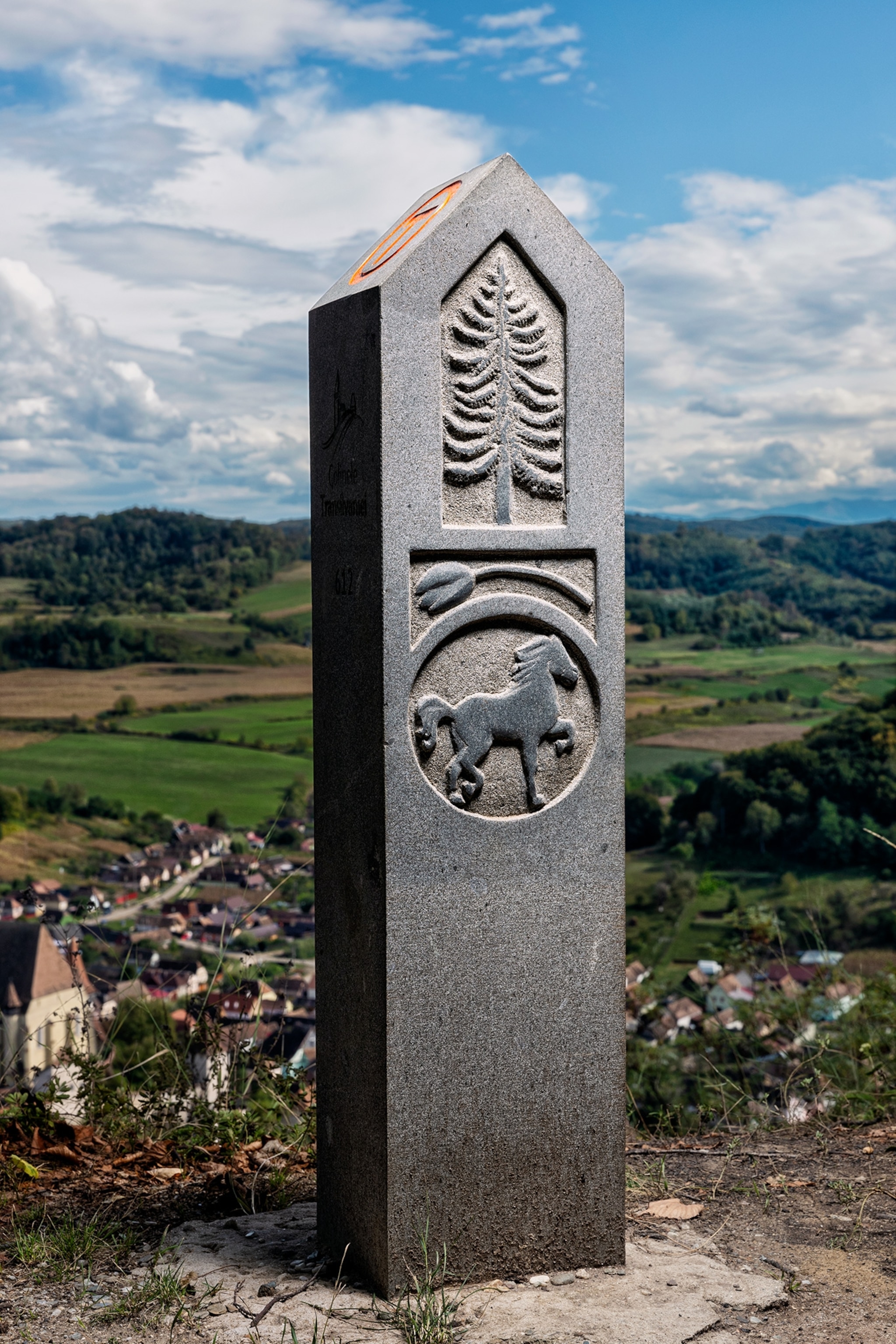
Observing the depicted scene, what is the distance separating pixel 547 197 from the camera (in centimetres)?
355

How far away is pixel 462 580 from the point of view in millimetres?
3377

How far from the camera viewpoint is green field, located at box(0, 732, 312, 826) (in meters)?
16.0

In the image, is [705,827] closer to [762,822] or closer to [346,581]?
[762,822]

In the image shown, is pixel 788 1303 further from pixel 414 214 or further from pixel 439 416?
pixel 414 214

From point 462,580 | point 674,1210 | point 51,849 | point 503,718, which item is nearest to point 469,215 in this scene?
point 462,580

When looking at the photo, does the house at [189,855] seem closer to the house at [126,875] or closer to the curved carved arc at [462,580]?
the house at [126,875]

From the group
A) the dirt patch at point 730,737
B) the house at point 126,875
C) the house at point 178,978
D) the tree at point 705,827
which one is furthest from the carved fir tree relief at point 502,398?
the dirt patch at point 730,737

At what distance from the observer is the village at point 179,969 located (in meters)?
4.75

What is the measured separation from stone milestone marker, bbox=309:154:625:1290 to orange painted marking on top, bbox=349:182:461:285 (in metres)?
0.02

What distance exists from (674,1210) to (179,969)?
2512mm

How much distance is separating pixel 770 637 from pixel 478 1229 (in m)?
21.3

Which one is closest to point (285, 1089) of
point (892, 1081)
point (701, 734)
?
point (892, 1081)

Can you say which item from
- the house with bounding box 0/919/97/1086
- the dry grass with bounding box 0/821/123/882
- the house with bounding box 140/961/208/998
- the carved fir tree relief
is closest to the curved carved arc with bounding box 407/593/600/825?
the carved fir tree relief

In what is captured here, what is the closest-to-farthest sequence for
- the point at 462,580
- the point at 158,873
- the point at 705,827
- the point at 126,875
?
the point at 462,580 → the point at 158,873 → the point at 126,875 → the point at 705,827
